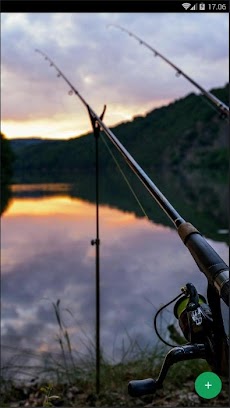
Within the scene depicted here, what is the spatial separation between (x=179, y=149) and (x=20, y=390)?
61223mm

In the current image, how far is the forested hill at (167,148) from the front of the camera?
53.8 m

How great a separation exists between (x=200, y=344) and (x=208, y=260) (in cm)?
14

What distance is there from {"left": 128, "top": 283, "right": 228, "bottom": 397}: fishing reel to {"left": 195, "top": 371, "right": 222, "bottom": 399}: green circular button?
0.93ft

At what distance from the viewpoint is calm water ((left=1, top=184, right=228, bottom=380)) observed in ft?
14.8

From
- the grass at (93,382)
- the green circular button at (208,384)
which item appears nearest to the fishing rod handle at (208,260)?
the green circular button at (208,384)

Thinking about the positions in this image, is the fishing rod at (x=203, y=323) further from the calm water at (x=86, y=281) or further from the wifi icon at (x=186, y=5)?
the calm water at (x=86, y=281)

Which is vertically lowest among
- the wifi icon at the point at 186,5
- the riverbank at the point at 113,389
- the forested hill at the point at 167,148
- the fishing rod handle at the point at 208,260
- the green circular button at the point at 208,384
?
the riverbank at the point at 113,389

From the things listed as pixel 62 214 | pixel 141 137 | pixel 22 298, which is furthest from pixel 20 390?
pixel 141 137

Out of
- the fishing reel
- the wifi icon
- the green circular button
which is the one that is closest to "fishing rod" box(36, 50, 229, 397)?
the fishing reel

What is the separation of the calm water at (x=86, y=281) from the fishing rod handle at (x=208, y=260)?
70.6 inches

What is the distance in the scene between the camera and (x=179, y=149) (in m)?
62.9

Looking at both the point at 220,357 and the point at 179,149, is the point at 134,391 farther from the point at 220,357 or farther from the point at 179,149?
the point at 179,149

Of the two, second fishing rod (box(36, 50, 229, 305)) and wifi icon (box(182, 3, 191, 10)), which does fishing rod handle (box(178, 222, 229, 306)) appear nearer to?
second fishing rod (box(36, 50, 229, 305))

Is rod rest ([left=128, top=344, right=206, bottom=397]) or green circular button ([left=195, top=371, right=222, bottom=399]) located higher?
rod rest ([left=128, top=344, right=206, bottom=397])
